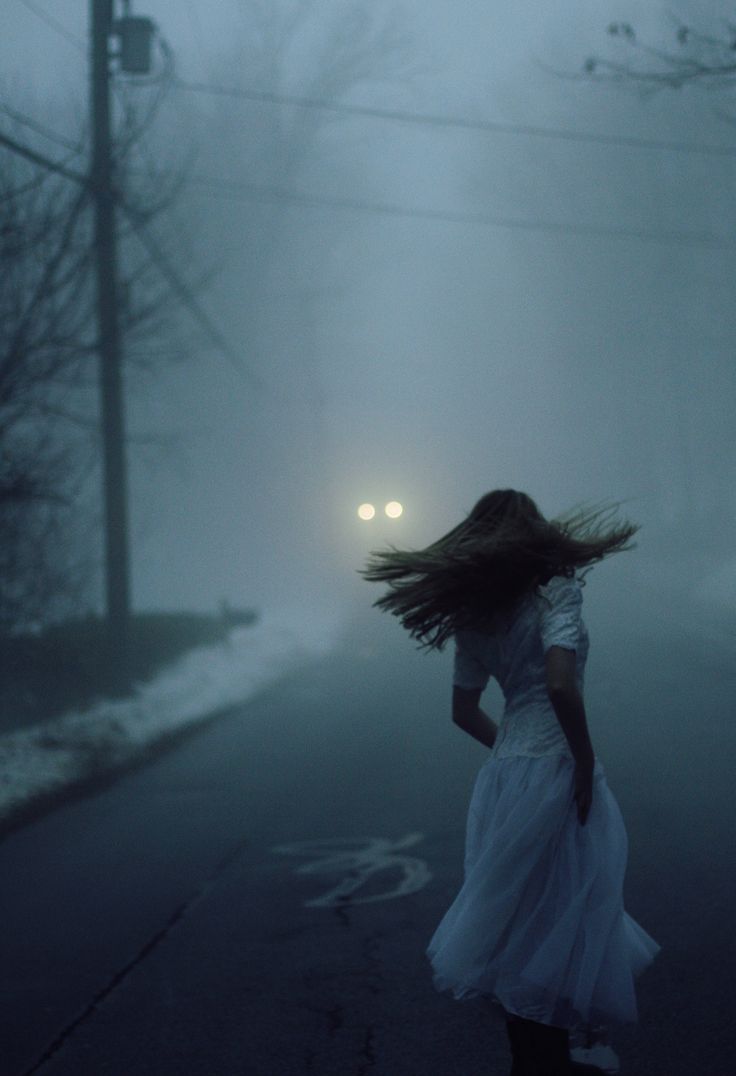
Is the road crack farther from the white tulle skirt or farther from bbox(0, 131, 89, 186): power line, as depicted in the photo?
bbox(0, 131, 89, 186): power line

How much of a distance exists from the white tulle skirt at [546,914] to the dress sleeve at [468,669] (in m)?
0.35

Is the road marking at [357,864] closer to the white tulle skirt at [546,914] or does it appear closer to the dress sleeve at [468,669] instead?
the dress sleeve at [468,669]

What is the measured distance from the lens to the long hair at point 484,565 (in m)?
4.41

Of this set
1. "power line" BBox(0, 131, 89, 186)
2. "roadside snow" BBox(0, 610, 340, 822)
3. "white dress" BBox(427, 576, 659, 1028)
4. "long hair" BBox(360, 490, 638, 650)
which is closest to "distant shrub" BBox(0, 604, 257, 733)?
"roadside snow" BBox(0, 610, 340, 822)

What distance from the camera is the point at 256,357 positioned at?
164 ft

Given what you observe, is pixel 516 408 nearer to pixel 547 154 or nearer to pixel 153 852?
pixel 547 154

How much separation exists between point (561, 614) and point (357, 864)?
4.70m

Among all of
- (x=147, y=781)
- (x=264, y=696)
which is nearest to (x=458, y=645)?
(x=147, y=781)

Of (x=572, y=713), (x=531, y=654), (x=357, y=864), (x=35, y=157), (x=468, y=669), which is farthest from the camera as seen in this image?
(x=35, y=157)

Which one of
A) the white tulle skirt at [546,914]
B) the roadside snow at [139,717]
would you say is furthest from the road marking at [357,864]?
the white tulle skirt at [546,914]

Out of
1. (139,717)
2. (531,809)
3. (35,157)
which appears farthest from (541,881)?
(139,717)

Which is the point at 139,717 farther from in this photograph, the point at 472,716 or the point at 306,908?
the point at 472,716

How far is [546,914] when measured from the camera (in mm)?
4324

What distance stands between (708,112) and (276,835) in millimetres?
37732
